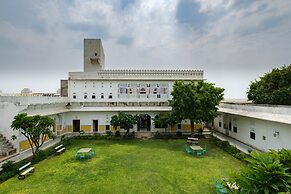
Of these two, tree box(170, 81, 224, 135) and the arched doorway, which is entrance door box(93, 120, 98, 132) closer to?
the arched doorway

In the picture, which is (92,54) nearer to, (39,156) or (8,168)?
(39,156)

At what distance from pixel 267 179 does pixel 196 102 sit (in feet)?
41.8

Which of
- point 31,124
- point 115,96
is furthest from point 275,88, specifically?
point 31,124

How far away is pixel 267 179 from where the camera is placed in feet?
14.0

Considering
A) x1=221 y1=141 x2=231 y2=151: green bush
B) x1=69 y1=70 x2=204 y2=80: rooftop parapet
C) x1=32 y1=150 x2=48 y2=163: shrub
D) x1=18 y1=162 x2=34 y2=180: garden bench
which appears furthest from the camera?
x1=69 y1=70 x2=204 y2=80: rooftop parapet

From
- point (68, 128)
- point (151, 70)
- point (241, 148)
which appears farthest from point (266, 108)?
point (68, 128)

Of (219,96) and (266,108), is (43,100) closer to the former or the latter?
(219,96)

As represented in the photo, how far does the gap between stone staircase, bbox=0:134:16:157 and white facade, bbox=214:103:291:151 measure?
1731cm

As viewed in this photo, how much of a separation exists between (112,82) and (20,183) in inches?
579

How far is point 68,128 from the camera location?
22047 mm

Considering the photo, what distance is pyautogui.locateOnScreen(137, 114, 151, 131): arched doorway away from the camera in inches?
906

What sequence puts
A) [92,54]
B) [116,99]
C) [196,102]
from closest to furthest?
[196,102], [116,99], [92,54]

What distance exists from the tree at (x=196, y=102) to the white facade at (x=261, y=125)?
223cm

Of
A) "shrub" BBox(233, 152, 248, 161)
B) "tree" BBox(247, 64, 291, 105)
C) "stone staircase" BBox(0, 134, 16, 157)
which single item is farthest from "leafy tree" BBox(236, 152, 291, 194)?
"tree" BBox(247, 64, 291, 105)
